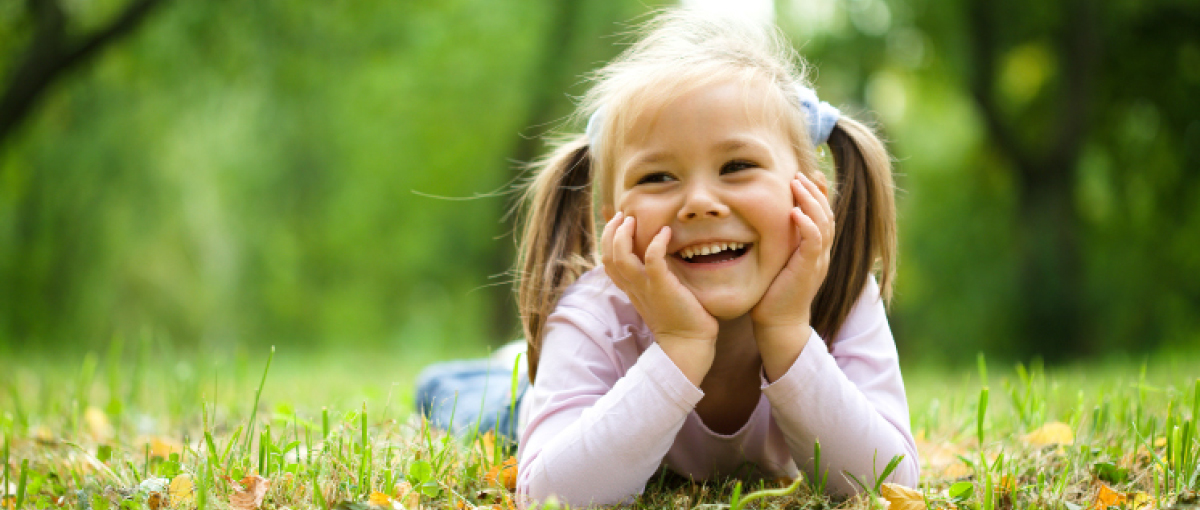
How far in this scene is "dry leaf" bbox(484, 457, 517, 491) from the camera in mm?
2008

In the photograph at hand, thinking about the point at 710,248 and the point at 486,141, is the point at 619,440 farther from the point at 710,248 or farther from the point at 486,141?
the point at 486,141

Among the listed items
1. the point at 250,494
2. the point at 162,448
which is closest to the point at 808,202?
the point at 250,494

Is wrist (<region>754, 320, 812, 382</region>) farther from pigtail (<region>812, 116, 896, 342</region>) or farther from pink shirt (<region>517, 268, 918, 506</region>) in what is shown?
pigtail (<region>812, 116, 896, 342</region>)

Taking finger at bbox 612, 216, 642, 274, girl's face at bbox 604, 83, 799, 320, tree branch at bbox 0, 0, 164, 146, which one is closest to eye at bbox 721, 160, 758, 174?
girl's face at bbox 604, 83, 799, 320

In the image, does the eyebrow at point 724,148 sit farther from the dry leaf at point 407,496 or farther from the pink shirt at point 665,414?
the dry leaf at point 407,496

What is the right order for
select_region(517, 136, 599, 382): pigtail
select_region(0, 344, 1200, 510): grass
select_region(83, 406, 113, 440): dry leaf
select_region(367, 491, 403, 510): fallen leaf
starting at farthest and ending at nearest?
select_region(83, 406, 113, 440): dry leaf, select_region(517, 136, 599, 382): pigtail, select_region(0, 344, 1200, 510): grass, select_region(367, 491, 403, 510): fallen leaf

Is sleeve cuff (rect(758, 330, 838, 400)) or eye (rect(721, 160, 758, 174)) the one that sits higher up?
eye (rect(721, 160, 758, 174))

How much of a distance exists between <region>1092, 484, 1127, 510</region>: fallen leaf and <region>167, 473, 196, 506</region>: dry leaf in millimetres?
1811

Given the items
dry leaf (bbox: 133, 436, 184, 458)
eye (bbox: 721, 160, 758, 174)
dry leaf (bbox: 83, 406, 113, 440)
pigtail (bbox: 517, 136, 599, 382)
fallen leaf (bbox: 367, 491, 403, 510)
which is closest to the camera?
fallen leaf (bbox: 367, 491, 403, 510)

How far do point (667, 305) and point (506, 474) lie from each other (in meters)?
0.60

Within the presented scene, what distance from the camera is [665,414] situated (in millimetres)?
1767

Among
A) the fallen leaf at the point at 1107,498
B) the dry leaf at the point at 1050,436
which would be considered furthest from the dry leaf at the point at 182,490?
the dry leaf at the point at 1050,436

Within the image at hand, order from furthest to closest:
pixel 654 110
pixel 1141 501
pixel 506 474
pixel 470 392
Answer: pixel 470 392 → pixel 506 474 → pixel 654 110 → pixel 1141 501

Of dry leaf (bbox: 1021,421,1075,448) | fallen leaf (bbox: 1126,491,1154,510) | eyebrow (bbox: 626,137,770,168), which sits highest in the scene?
eyebrow (bbox: 626,137,770,168)
